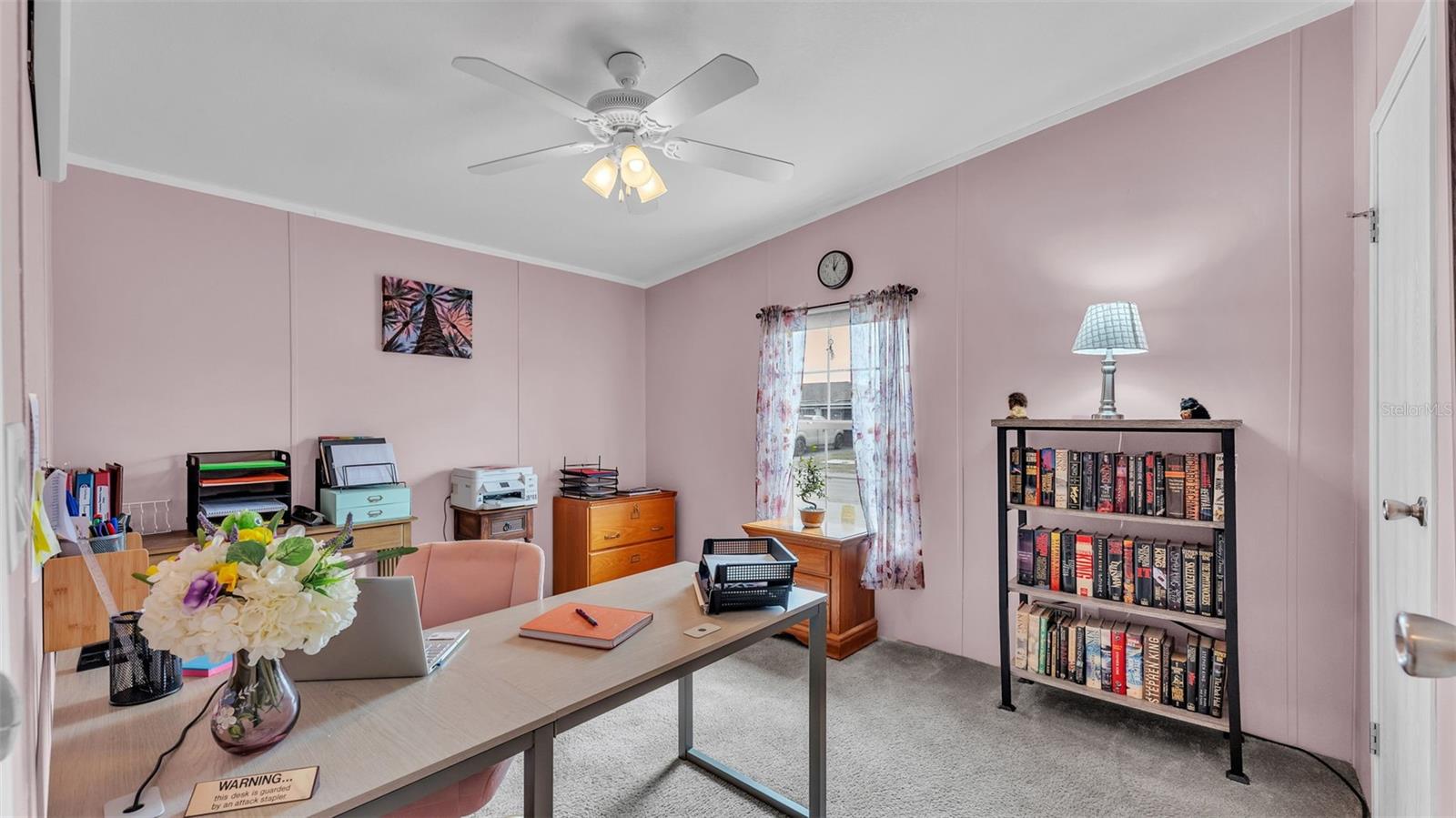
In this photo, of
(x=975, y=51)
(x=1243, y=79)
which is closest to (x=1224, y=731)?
(x=1243, y=79)

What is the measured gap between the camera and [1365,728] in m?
2.33

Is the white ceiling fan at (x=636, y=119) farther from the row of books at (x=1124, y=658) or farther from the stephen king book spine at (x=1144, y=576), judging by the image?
the row of books at (x=1124, y=658)

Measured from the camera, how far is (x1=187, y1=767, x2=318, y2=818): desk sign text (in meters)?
0.99

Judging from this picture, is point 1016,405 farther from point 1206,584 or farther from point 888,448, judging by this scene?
point 1206,584

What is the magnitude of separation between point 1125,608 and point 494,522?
325 cm

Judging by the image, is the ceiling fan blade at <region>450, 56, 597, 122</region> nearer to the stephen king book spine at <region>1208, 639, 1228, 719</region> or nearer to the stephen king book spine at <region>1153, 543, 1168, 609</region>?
the stephen king book spine at <region>1153, 543, 1168, 609</region>

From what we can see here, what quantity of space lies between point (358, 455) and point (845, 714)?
2.76m

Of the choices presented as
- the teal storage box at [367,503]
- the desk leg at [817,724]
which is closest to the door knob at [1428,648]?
the desk leg at [817,724]

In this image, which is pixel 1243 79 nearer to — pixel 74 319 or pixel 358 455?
pixel 358 455

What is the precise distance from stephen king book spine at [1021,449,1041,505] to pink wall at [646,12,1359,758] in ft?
1.18

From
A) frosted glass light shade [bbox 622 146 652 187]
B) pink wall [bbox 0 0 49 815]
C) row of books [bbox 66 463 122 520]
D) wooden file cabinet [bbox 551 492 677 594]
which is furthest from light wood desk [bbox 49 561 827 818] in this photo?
wooden file cabinet [bbox 551 492 677 594]

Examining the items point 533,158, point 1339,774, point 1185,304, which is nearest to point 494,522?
point 533,158

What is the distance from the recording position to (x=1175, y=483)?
8.36 ft

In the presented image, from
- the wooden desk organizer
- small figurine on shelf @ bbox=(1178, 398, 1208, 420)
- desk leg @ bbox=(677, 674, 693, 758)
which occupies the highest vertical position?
small figurine on shelf @ bbox=(1178, 398, 1208, 420)
